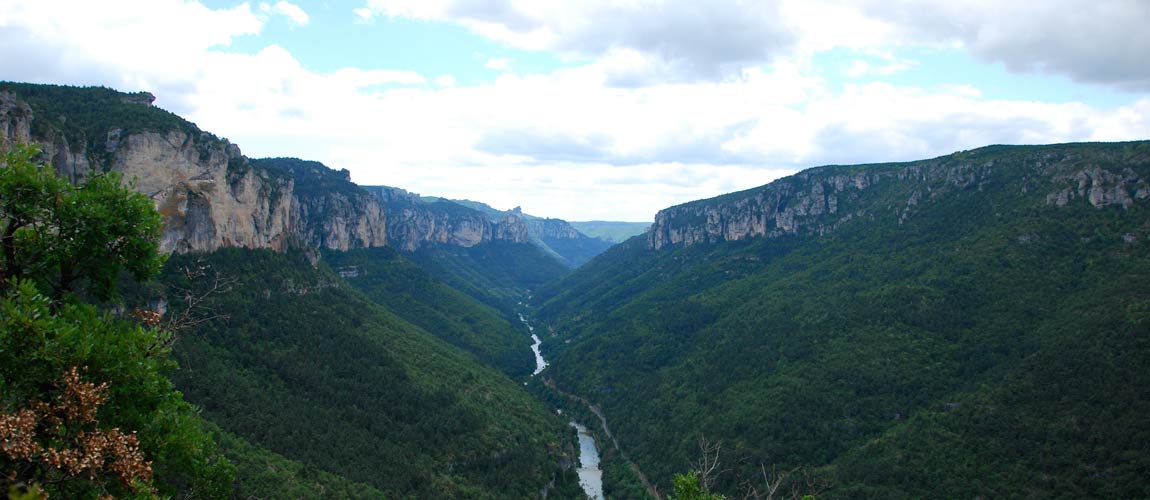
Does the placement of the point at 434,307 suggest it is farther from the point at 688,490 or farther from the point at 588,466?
the point at 688,490

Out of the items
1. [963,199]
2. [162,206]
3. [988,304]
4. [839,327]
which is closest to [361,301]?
[162,206]

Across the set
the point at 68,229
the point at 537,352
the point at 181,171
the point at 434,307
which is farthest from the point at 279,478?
the point at 537,352

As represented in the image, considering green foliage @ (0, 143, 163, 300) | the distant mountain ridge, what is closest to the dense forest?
green foliage @ (0, 143, 163, 300)

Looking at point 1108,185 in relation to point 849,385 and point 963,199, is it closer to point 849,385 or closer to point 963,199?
point 963,199

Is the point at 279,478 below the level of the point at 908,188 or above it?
below

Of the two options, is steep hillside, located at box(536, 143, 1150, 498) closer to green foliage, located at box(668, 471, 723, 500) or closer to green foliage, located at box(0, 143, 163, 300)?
green foliage, located at box(668, 471, 723, 500)

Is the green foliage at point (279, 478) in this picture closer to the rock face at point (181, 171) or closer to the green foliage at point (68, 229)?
the rock face at point (181, 171)
